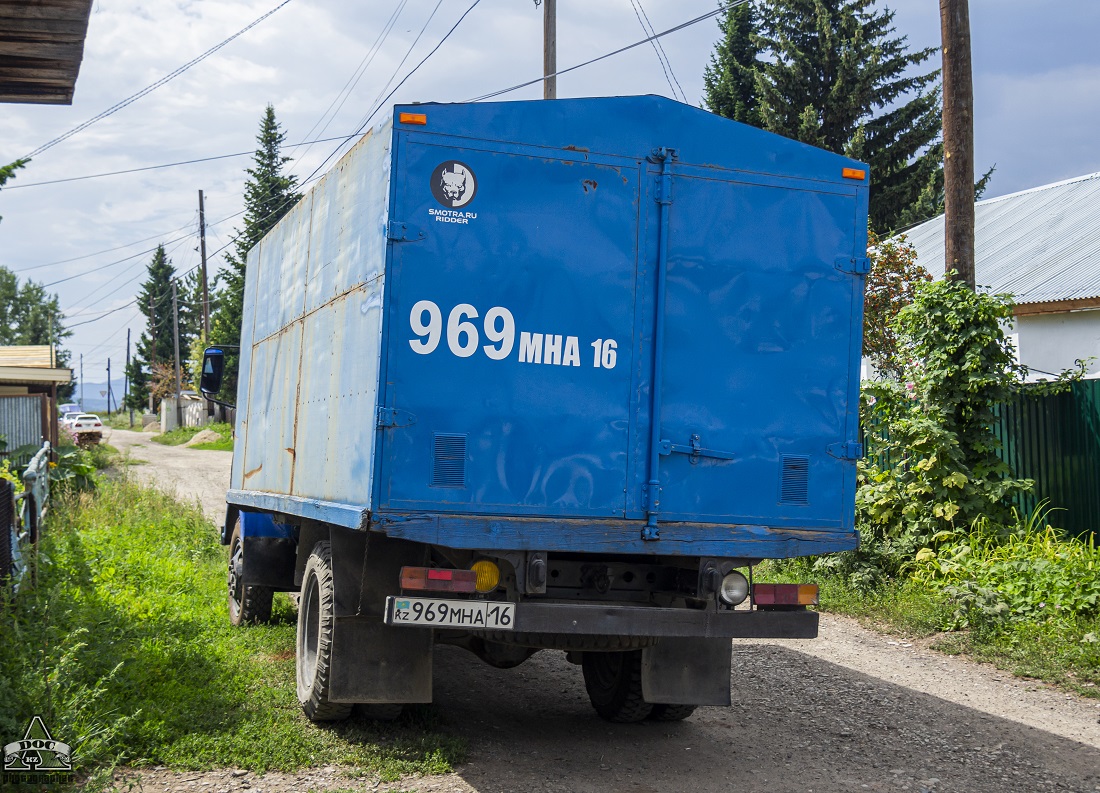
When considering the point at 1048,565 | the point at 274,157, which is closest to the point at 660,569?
the point at 1048,565

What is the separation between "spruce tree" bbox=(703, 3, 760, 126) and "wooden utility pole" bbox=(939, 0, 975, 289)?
19.5 m

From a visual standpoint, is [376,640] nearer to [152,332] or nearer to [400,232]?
[400,232]

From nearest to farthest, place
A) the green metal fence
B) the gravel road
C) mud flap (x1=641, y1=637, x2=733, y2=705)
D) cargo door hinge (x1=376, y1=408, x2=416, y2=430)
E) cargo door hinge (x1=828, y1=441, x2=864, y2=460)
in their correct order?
1. cargo door hinge (x1=376, y1=408, x2=416, y2=430)
2. the gravel road
3. cargo door hinge (x1=828, y1=441, x2=864, y2=460)
4. mud flap (x1=641, y1=637, x2=733, y2=705)
5. the green metal fence

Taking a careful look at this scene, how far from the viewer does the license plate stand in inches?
205

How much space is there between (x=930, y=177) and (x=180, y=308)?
63414 mm

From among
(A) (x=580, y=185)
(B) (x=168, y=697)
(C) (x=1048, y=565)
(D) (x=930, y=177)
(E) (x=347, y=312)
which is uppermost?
(D) (x=930, y=177)

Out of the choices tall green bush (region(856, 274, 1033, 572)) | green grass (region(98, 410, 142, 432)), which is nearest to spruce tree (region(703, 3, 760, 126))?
tall green bush (region(856, 274, 1033, 572))

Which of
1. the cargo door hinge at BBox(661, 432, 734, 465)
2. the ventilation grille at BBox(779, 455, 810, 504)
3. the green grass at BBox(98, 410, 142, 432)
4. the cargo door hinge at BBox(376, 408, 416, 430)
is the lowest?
the ventilation grille at BBox(779, 455, 810, 504)

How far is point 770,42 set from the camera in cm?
2978

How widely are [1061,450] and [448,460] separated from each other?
7953 mm

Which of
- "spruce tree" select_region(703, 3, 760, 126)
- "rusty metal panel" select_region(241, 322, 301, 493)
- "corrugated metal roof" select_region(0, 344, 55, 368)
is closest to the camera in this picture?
"rusty metal panel" select_region(241, 322, 301, 493)

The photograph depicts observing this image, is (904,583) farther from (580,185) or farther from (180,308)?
(180,308)

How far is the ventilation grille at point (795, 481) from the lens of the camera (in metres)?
5.73

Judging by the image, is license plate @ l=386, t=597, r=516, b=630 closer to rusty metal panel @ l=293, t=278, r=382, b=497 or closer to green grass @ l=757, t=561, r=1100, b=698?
rusty metal panel @ l=293, t=278, r=382, b=497
